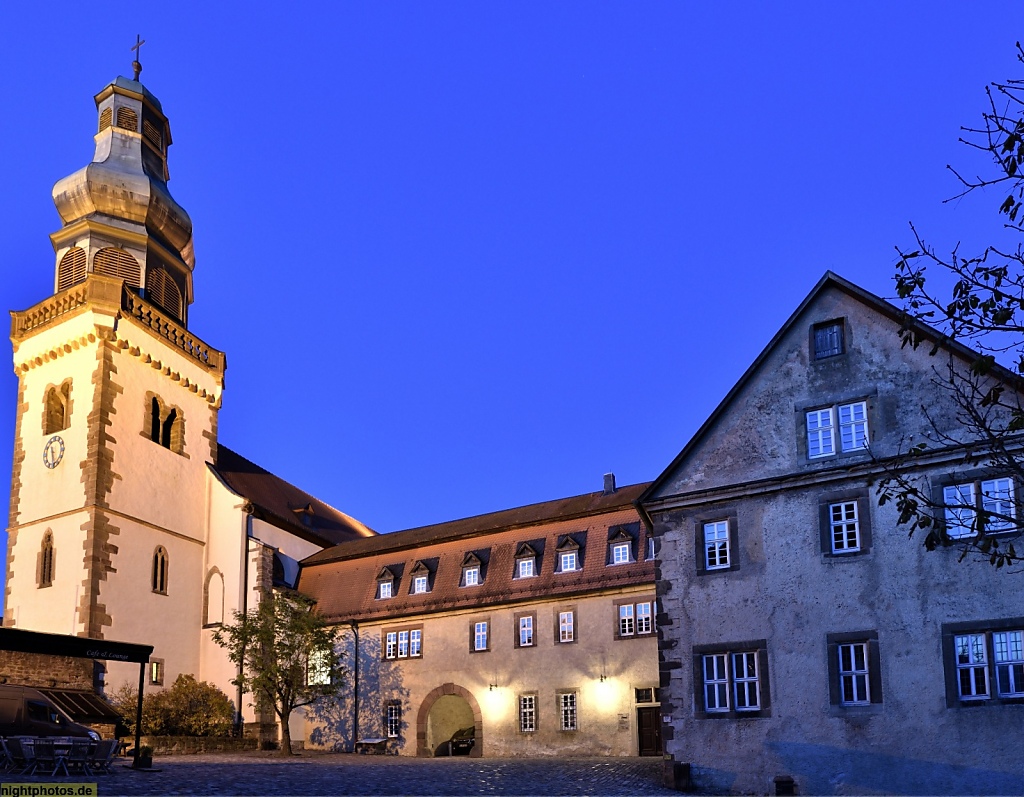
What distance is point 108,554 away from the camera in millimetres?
39438

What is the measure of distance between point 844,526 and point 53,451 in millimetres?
30048

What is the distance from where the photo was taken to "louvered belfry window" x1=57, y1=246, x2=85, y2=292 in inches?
1718

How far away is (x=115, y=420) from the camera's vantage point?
136ft

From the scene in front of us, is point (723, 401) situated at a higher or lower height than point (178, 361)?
lower

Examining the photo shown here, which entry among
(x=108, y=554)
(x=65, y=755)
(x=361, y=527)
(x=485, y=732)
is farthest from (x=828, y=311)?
(x=361, y=527)

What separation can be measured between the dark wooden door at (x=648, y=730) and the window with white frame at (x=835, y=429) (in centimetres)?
1501

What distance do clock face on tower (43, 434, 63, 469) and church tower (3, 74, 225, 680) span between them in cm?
8

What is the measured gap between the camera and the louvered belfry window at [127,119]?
4731cm

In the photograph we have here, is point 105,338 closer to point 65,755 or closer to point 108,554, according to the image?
point 108,554

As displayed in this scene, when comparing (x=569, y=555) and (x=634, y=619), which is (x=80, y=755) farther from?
(x=569, y=555)

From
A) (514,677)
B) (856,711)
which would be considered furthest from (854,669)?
(514,677)

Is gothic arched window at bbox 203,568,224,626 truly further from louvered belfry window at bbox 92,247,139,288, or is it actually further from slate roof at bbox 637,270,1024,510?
slate roof at bbox 637,270,1024,510

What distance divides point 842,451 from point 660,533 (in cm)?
452

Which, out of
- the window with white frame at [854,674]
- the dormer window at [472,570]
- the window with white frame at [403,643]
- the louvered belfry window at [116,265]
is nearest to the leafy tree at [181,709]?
the window with white frame at [403,643]
